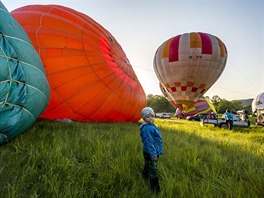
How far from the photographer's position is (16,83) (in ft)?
8.98

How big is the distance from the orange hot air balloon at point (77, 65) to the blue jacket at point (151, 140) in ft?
11.4

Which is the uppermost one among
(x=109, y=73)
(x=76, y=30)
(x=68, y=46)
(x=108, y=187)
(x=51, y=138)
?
(x=76, y=30)

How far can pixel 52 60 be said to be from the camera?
16.7ft

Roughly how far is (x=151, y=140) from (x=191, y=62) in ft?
49.2

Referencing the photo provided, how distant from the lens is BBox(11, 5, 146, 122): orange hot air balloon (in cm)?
510

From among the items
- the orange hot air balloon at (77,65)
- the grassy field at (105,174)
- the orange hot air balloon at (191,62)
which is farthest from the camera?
the orange hot air balloon at (191,62)

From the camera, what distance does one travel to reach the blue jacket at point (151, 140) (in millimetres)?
2125

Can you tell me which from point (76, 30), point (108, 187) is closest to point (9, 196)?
point (108, 187)

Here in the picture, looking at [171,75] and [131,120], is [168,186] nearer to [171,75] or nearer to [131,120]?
[131,120]

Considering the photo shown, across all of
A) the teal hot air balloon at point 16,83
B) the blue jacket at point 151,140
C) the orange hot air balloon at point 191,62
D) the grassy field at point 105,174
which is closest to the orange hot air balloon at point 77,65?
the teal hot air balloon at point 16,83

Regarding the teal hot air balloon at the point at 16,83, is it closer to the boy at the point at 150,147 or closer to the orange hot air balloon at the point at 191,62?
the boy at the point at 150,147

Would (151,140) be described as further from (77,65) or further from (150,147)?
(77,65)

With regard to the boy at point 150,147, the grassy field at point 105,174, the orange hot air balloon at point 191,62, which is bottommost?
the grassy field at point 105,174

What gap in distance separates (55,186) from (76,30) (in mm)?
4923
